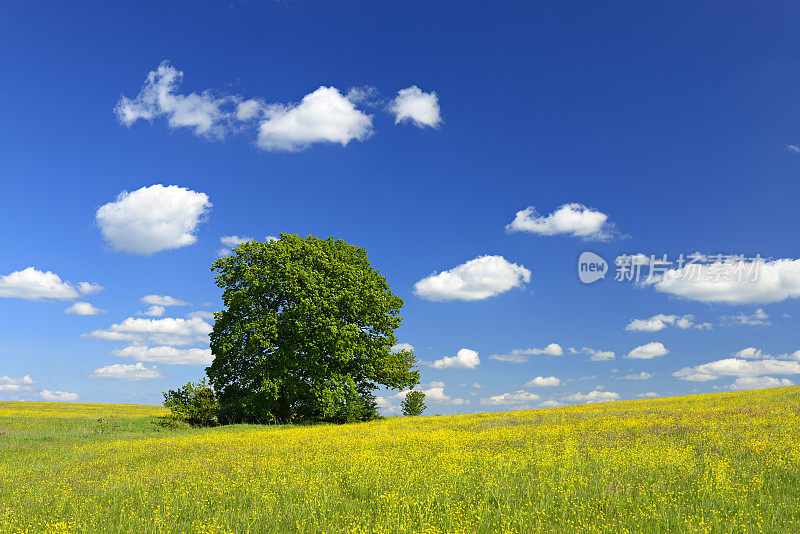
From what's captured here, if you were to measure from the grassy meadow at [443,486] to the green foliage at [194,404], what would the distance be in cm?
1693

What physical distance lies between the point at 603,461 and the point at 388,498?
6313mm

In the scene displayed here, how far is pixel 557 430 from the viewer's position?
2077cm

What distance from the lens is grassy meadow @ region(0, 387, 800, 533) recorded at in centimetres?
898

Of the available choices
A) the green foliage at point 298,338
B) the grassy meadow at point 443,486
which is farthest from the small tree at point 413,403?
the grassy meadow at point 443,486

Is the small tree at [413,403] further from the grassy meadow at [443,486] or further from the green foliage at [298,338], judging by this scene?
the grassy meadow at [443,486]

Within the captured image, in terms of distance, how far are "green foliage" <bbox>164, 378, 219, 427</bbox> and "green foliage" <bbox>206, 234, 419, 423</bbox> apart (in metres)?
1.03

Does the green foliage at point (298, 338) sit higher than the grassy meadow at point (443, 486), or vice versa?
the green foliage at point (298, 338)

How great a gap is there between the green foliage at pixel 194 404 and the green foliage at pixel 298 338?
103cm

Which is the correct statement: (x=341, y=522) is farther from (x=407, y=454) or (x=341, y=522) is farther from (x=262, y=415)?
(x=262, y=415)

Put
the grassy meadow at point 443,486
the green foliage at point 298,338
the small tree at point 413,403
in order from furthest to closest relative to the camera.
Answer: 1. the small tree at point 413,403
2. the green foliage at point 298,338
3. the grassy meadow at point 443,486

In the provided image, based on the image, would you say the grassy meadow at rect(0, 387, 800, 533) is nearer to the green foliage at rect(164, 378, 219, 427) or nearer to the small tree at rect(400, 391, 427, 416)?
the green foliage at rect(164, 378, 219, 427)

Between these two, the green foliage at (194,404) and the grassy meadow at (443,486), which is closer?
the grassy meadow at (443,486)

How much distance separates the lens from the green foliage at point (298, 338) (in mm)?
35688

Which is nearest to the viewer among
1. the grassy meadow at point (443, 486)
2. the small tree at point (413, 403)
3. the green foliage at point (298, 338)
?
the grassy meadow at point (443, 486)
